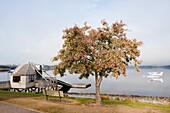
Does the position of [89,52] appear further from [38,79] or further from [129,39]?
[38,79]

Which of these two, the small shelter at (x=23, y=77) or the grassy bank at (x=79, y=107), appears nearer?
the grassy bank at (x=79, y=107)

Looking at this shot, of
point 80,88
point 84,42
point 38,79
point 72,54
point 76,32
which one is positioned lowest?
point 80,88

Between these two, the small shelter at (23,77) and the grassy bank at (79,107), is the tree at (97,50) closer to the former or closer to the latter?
the grassy bank at (79,107)

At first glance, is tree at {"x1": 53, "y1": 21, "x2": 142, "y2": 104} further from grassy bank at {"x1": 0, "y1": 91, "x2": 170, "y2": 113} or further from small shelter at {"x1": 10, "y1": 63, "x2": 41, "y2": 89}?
small shelter at {"x1": 10, "y1": 63, "x2": 41, "y2": 89}

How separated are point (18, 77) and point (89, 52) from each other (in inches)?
1099

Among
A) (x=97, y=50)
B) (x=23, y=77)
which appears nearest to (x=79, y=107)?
(x=97, y=50)

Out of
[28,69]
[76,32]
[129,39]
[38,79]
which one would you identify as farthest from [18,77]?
[129,39]

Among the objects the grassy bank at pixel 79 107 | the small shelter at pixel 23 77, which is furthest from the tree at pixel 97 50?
the small shelter at pixel 23 77

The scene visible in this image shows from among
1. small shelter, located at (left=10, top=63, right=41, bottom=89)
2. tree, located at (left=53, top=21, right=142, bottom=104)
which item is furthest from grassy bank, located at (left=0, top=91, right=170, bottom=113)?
small shelter, located at (left=10, top=63, right=41, bottom=89)

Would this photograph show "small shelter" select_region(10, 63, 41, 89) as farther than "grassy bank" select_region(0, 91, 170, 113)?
Yes

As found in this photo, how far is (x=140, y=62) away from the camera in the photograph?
1609 cm

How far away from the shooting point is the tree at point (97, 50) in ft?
51.7

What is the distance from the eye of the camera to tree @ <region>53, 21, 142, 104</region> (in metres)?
15.8

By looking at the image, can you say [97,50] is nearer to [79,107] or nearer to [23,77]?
→ [79,107]
